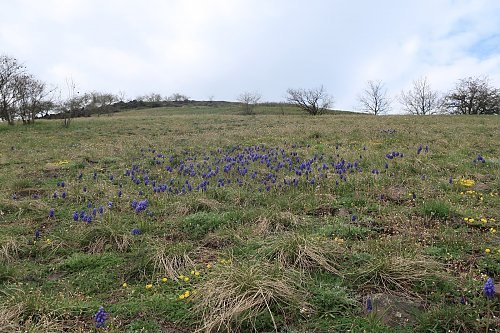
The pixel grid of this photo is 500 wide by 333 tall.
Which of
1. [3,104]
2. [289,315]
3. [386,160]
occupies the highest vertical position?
[3,104]

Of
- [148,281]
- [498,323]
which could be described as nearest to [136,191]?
[148,281]

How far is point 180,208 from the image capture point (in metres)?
6.27

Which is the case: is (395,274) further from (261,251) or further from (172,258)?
(172,258)

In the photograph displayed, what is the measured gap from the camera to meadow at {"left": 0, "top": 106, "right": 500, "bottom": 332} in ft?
11.0

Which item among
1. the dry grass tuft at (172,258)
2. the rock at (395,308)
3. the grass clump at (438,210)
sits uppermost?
the grass clump at (438,210)

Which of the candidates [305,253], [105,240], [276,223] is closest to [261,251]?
[305,253]

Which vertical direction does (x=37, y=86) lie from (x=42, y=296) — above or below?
above

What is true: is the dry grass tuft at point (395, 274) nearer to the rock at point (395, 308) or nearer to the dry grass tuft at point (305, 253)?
the rock at point (395, 308)

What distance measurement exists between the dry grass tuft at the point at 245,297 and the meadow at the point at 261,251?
1cm

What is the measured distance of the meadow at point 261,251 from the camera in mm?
3350

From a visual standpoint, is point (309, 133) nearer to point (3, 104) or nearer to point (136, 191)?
point (136, 191)

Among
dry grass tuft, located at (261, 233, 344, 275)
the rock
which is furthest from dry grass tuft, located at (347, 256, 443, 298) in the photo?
dry grass tuft, located at (261, 233, 344, 275)

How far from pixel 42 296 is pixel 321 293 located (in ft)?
9.35

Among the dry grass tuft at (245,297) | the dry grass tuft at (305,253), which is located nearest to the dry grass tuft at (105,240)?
the dry grass tuft at (245,297)
